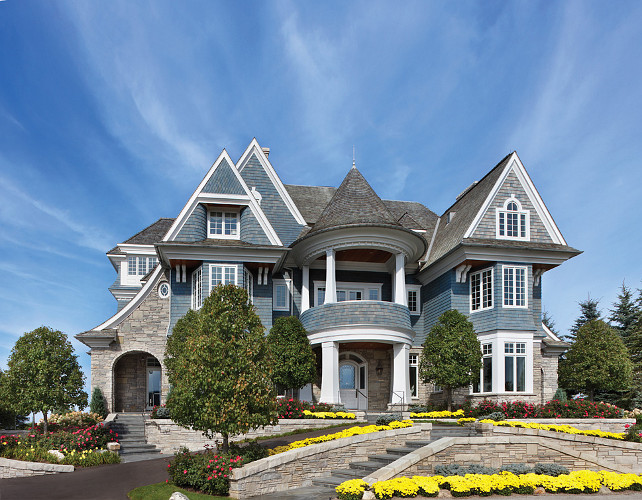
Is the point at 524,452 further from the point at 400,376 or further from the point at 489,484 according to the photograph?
the point at 400,376

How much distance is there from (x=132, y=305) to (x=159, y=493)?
542 inches

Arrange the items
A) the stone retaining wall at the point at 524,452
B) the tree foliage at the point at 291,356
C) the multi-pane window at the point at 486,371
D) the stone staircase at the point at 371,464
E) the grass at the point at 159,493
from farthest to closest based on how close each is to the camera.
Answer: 1. the multi-pane window at the point at 486,371
2. the tree foliage at the point at 291,356
3. the stone retaining wall at the point at 524,452
4. the stone staircase at the point at 371,464
5. the grass at the point at 159,493

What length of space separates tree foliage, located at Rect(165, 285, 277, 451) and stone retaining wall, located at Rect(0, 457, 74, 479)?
426 cm

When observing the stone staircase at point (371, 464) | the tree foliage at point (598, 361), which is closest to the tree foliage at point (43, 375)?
the stone staircase at point (371, 464)

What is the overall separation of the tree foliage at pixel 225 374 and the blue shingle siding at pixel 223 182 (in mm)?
11071

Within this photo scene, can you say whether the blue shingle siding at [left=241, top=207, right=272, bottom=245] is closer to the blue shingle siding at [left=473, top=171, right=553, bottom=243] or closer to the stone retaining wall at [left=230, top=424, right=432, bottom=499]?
the blue shingle siding at [left=473, top=171, right=553, bottom=243]

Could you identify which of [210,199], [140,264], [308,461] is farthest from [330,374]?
[140,264]

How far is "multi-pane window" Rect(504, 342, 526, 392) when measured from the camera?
2400 cm

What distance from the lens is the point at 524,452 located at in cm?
1509

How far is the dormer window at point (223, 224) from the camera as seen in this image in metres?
25.1

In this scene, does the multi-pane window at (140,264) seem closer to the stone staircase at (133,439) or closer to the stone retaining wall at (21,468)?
the stone staircase at (133,439)

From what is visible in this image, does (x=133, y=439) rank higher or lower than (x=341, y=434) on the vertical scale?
lower

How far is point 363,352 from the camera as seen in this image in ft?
88.7

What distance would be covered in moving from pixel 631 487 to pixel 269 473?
28.5 feet
